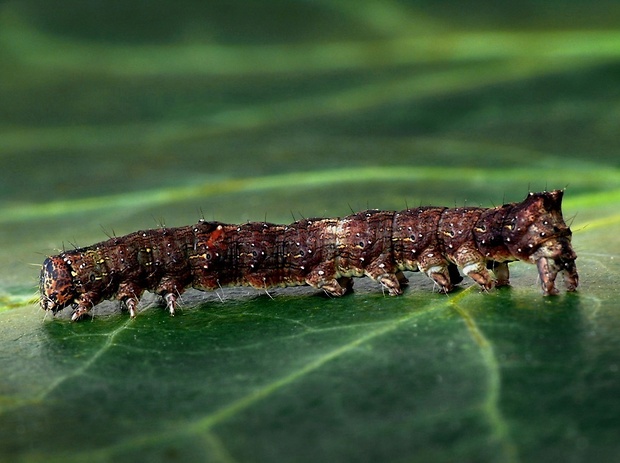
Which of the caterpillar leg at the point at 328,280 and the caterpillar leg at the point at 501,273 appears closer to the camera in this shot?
the caterpillar leg at the point at 501,273

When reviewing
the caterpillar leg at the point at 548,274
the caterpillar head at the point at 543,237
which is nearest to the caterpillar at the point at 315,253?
the caterpillar head at the point at 543,237

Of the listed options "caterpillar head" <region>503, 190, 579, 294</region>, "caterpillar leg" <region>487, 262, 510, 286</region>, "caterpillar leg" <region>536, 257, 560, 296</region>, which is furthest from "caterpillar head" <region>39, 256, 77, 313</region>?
"caterpillar leg" <region>536, 257, 560, 296</region>

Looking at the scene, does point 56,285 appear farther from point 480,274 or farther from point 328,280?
point 480,274

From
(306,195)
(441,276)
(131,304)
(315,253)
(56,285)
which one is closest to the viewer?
(441,276)

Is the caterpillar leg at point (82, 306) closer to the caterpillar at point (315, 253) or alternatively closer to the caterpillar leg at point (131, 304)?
the caterpillar at point (315, 253)

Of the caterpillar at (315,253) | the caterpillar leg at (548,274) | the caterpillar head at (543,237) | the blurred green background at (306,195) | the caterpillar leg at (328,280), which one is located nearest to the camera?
the blurred green background at (306,195)

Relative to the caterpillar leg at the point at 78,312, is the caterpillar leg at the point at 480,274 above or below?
above

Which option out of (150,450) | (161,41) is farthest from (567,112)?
(150,450)

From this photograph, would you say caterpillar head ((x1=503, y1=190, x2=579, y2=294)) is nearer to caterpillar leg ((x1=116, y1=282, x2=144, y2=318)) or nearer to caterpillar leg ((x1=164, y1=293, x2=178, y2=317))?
caterpillar leg ((x1=164, y1=293, x2=178, y2=317))

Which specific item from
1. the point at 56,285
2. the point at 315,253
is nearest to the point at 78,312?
the point at 56,285
